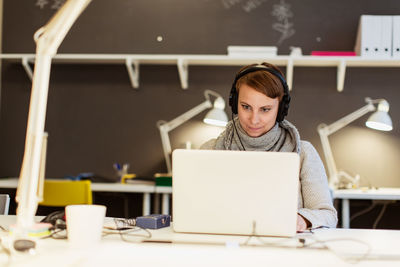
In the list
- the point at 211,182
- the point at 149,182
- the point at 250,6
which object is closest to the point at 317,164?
the point at 211,182

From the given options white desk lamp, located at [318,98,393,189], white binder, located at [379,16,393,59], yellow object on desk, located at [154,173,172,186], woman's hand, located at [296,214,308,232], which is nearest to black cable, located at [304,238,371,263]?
woman's hand, located at [296,214,308,232]

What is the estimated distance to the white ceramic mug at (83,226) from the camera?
3.52ft

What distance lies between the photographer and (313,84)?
3.66 metres

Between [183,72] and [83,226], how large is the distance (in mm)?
2617

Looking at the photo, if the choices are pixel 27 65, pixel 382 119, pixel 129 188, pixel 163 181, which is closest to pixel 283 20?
pixel 382 119

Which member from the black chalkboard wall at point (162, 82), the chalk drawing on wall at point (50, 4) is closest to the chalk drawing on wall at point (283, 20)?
the black chalkboard wall at point (162, 82)

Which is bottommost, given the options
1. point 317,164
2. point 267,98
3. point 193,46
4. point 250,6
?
point 317,164

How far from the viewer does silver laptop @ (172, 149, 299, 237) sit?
1118 millimetres

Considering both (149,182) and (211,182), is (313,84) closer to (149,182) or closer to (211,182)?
(149,182)

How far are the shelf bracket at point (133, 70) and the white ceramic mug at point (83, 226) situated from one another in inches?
101

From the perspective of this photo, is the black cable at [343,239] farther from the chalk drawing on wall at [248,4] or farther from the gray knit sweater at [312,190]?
the chalk drawing on wall at [248,4]

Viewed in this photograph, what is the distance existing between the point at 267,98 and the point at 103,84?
7.69ft

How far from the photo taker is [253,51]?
3.47 metres

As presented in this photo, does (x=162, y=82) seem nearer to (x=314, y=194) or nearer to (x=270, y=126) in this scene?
(x=270, y=126)
